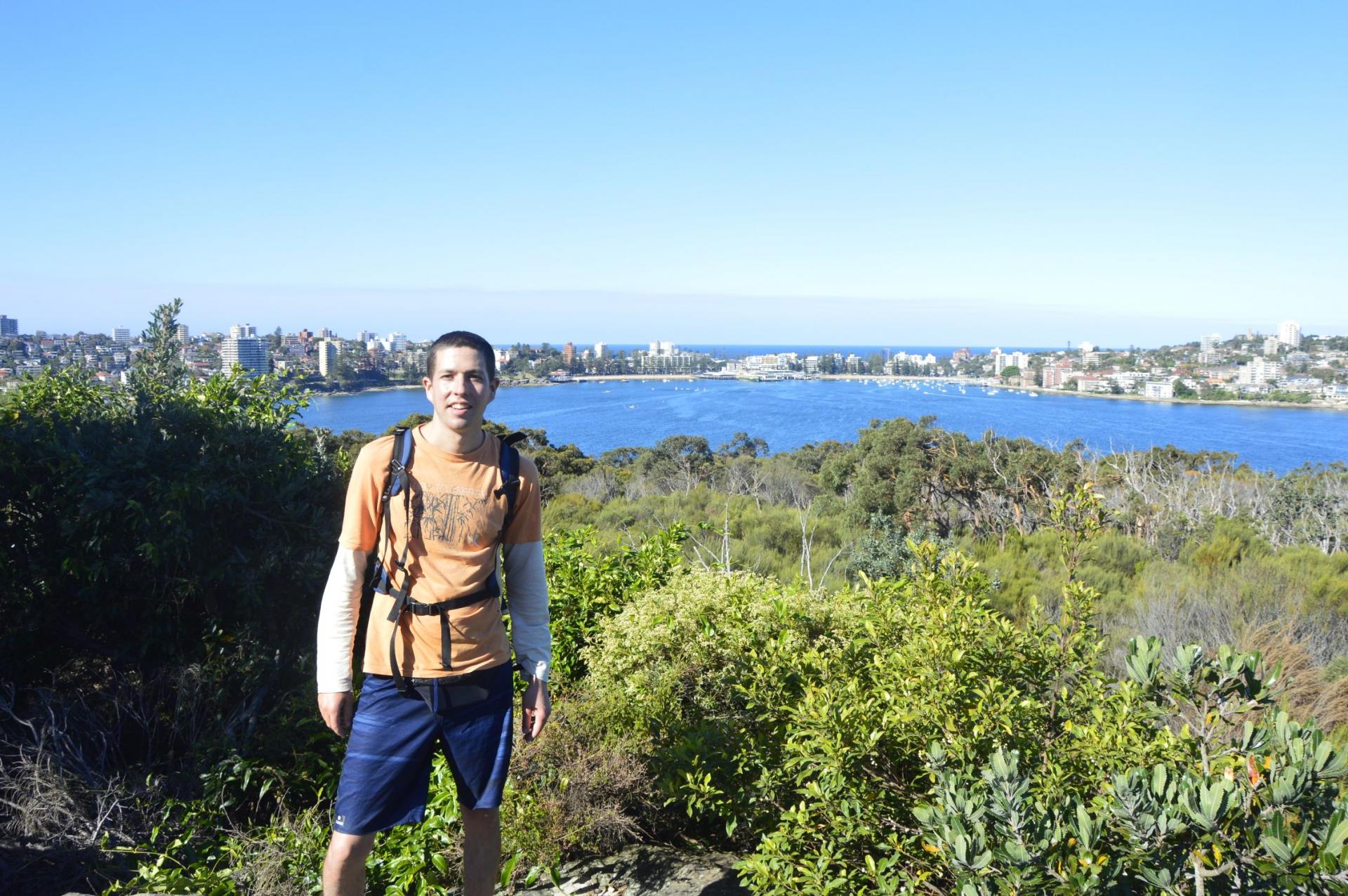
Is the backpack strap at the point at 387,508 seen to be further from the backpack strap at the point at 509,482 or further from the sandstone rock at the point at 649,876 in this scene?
the sandstone rock at the point at 649,876

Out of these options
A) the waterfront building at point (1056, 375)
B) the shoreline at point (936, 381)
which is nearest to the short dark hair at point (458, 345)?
the shoreline at point (936, 381)

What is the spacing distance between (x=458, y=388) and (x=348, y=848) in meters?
1.19

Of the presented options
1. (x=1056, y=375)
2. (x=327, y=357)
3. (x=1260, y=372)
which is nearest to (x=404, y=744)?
(x=327, y=357)

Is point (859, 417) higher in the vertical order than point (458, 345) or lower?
lower

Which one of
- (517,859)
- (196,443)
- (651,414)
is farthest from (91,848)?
(651,414)

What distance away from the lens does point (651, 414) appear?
51.8 m

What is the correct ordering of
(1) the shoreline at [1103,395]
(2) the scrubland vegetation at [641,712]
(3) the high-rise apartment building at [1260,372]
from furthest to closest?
(3) the high-rise apartment building at [1260,372] < (1) the shoreline at [1103,395] < (2) the scrubland vegetation at [641,712]

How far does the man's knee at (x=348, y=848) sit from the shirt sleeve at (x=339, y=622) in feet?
1.21

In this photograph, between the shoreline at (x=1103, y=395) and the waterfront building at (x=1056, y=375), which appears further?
the waterfront building at (x=1056, y=375)

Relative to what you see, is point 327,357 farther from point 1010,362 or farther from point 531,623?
point 1010,362

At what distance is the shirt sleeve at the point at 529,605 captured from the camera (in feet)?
7.80

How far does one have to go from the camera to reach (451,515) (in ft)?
7.27

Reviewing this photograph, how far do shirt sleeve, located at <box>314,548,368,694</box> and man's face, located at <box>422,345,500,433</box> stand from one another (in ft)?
1.37

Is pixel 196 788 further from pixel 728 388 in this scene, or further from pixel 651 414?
pixel 728 388
